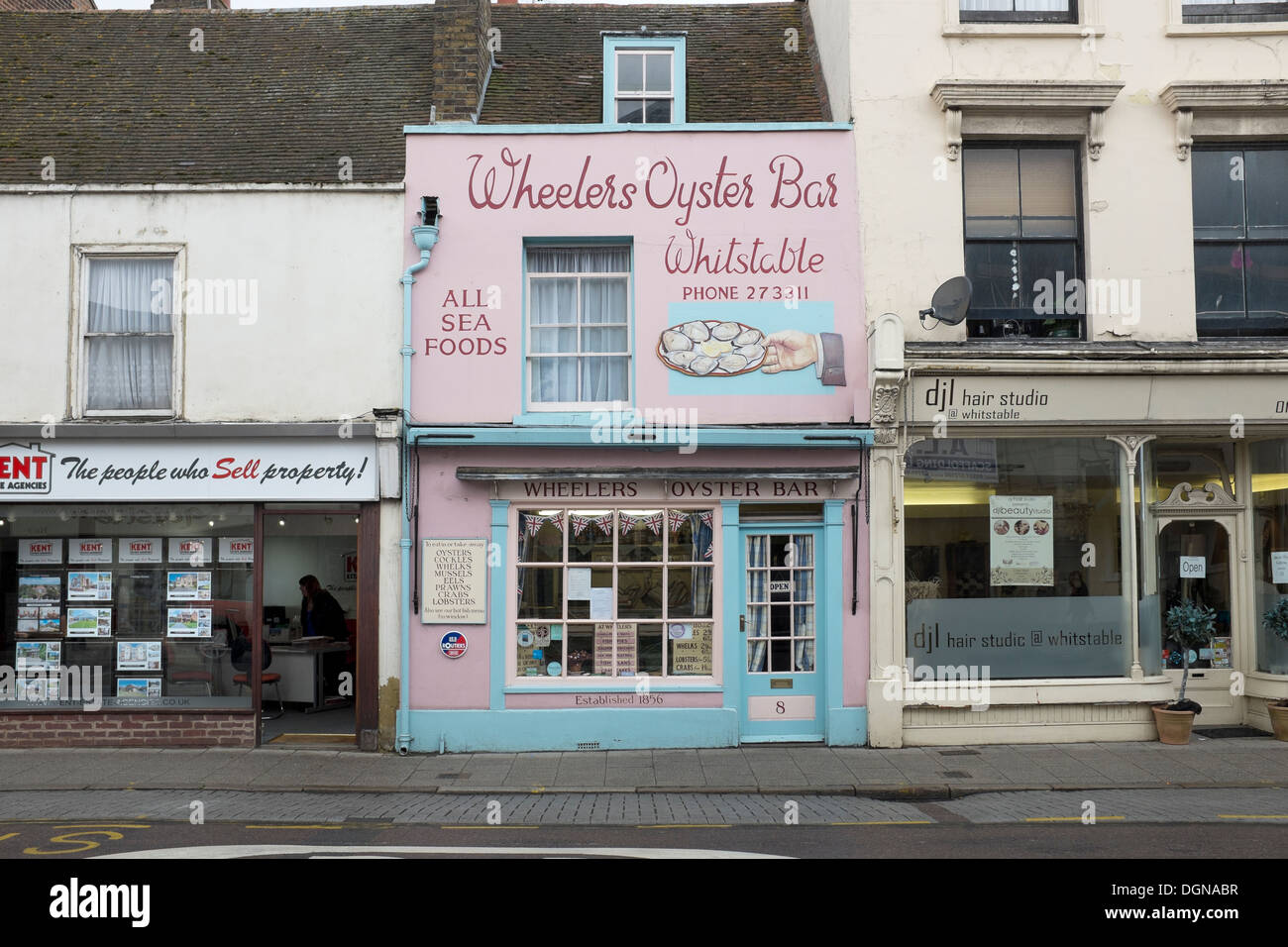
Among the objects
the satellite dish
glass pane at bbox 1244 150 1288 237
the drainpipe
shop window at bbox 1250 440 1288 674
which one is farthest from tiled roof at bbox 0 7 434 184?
shop window at bbox 1250 440 1288 674

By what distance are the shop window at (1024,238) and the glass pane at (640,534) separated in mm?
4401

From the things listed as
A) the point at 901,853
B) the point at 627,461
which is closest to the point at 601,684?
the point at 627,461

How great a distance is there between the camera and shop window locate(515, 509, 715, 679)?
1228 cm

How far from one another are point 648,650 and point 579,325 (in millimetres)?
3834

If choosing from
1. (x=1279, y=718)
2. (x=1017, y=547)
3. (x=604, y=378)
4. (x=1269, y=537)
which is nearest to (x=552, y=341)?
(x=604, y=378)

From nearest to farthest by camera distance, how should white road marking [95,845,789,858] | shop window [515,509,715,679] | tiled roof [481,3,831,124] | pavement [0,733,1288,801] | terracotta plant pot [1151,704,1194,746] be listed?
1. white road marking [95,845,789,858]
2. pavement [0,733,1288,801]
3. terracotta plant pot [1151,704,1194,746]
4. shop window [515,509,715,679]
5. tiled roof [481,3,831,124]

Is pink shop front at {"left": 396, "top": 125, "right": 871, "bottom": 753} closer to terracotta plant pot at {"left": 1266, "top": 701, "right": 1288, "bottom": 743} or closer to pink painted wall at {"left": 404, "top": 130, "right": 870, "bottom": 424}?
pink painted wall at {"left": 404, "top": 130, "right": 870, "bottom": 424}

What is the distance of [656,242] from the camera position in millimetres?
12539

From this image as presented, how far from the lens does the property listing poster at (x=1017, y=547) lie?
1246 centimetres

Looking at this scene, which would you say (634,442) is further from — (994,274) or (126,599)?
(126,599)

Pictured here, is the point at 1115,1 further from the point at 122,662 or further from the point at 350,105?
the point at 122,662

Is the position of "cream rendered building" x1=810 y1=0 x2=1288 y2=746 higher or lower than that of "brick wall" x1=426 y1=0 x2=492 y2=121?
lower

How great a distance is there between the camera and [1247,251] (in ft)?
41.5

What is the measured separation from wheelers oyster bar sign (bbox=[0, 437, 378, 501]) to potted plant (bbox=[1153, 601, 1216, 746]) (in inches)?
360
